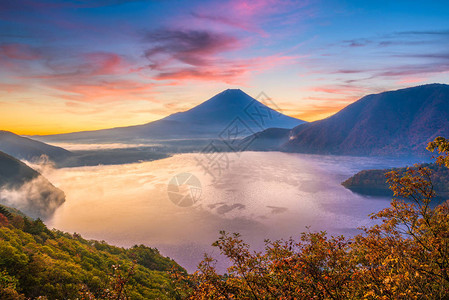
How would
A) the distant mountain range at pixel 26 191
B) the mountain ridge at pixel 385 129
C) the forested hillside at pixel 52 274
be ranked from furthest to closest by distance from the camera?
the mountain ridge at pixel 385 129, the distant mountain range at pixel 26 191, the forested hillside at pixel 52 274

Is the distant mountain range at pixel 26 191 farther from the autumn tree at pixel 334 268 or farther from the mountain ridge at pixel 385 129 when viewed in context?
the mountain ridge at pixel 385 129

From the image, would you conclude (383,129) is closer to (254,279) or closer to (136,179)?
(136,179)

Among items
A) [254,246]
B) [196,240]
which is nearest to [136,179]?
[196,240]

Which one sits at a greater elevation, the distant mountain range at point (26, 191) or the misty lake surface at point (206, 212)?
the distant mountain range at point (26, 191)

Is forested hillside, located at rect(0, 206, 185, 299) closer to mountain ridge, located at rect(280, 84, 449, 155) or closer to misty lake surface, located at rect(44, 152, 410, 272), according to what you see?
misty lake surface, located at rect(44, 152, 410, 272)

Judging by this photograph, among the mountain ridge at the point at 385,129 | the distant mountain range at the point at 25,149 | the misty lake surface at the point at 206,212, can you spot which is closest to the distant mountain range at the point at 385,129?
the mountain ridge at the point at 385,129

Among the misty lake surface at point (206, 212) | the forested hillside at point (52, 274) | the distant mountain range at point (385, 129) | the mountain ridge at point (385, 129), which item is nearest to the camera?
the forested hillside at point (52, 274)

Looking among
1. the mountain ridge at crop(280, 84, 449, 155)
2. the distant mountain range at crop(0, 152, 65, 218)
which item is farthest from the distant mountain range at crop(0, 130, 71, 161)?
the mountain ridge at crop(280, 84, 449, 155)
